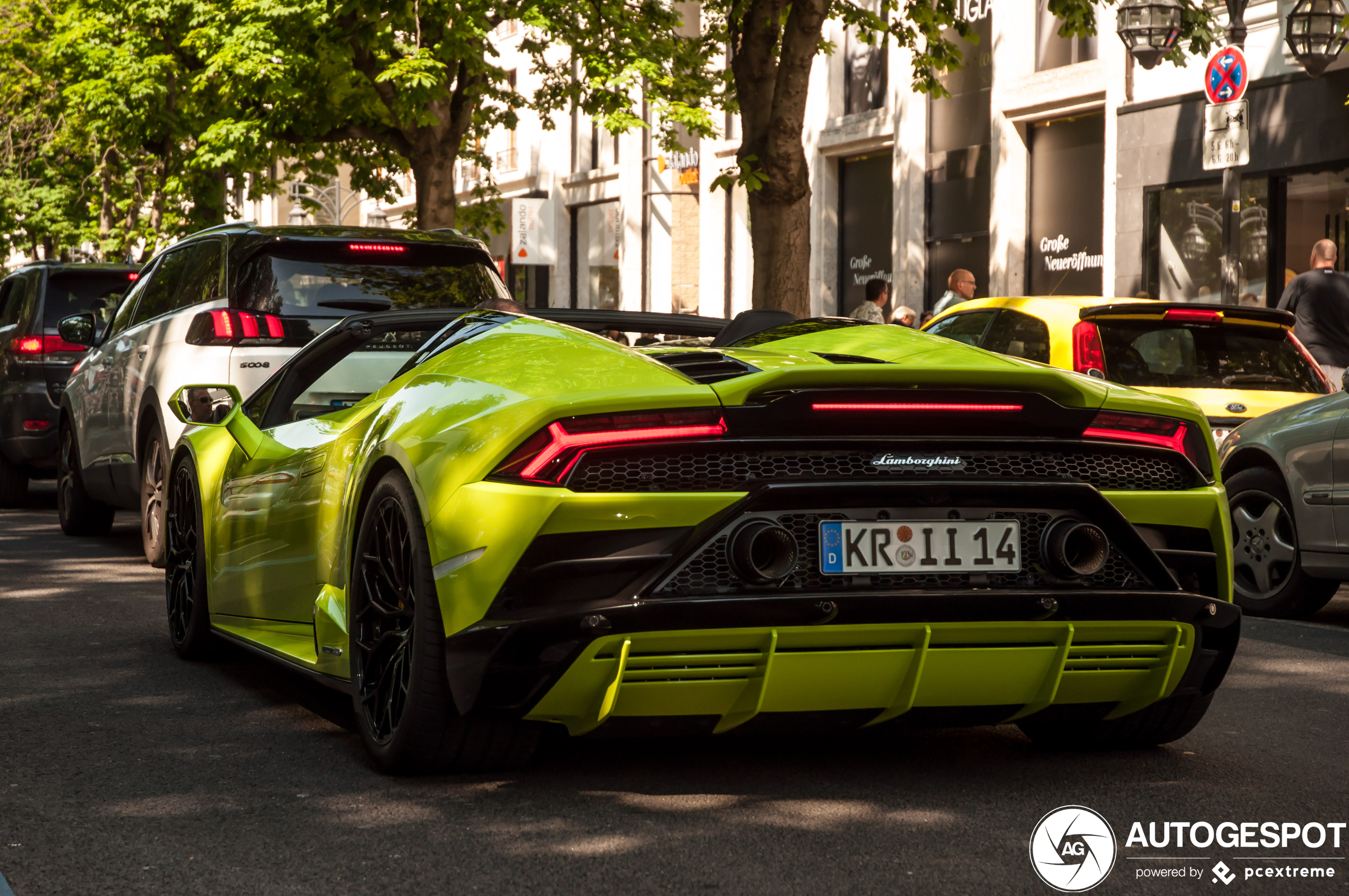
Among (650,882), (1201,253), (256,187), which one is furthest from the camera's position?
(256,187)

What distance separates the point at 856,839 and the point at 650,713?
1.79 ft

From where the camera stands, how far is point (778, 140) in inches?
543

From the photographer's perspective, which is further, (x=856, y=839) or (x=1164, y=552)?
(x=1164, y=552)

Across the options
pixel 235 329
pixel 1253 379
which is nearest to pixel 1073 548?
pixel 235 329

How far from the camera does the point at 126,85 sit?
2630 cm

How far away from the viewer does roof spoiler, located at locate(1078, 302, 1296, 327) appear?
9.83 metres

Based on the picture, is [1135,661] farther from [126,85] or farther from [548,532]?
[126,85]

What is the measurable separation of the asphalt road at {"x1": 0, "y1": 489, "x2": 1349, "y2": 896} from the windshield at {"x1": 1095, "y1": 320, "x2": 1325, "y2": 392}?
4068mm

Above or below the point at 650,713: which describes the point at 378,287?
above

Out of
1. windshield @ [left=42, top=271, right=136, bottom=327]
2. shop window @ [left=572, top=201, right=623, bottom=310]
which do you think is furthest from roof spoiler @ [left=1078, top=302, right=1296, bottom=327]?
shop window @ [left=572, top=201, right=623, bottom=310]

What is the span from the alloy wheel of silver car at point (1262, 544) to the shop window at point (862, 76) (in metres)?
20.3

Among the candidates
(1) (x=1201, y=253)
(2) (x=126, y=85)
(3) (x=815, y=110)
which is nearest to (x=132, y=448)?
(1) (x=1201, y=253)

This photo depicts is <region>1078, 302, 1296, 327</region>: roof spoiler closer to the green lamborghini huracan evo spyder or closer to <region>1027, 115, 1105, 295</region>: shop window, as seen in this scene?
the green lamborghini huracan evo spyder

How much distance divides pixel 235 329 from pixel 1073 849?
6238 mm
